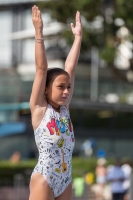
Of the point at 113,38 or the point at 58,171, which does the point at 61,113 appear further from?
the point at 113,38

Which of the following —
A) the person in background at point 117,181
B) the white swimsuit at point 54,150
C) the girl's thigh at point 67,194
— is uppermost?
the white swimsuit at point 54,150

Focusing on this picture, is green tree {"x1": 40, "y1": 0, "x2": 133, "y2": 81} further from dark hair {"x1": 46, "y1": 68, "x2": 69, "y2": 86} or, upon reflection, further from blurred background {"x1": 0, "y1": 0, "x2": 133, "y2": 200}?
dark hair {"x1": 46, "y1": 68, "x2": 69, "y2": 86}

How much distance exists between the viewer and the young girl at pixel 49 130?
217 inches

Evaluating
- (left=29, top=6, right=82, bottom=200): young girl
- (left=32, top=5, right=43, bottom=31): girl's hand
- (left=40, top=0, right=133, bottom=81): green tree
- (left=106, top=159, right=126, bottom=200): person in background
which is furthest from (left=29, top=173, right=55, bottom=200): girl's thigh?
(left=40, top=0, right=133, bottom=81): green tree

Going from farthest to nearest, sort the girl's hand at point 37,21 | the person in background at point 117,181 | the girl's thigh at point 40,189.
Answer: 1. the person in background at point 117,181
2. the girl's hand at point 37,21
3. the girl's thigh at point 40,189

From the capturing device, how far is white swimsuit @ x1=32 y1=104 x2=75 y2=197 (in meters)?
5.54

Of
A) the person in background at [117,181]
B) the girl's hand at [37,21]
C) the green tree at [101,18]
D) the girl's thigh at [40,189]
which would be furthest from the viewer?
the green tree at [101,18]

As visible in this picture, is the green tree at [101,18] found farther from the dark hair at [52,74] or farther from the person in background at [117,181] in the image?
the dark hair at [52,74]

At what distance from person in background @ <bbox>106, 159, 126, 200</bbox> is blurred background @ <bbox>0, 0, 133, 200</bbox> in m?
0.63

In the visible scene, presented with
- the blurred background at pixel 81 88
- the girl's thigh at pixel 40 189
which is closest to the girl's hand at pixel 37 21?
the girl's thigh at pixel 40 189

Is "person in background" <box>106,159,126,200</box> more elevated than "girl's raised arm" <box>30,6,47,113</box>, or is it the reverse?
"girl's raised arm" <box>30,6,47,113</box>

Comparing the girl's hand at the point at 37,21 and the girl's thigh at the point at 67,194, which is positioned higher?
the girl's hand at the point at 37,21

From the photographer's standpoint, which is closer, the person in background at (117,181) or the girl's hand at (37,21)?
the girl's hand at (37,21)

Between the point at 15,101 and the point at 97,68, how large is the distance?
11.2 m
